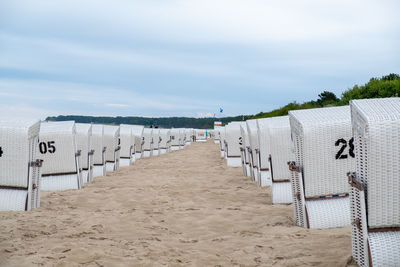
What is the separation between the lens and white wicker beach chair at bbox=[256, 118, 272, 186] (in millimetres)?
9953

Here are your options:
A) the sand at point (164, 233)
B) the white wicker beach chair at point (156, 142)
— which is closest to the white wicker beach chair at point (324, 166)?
the sand at point (164, 233)

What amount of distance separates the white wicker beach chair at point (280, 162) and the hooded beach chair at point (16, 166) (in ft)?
16.5

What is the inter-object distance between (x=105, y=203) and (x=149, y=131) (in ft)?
70.2

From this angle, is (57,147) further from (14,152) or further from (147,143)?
(147,143)

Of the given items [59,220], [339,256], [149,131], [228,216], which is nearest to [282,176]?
[228,216]

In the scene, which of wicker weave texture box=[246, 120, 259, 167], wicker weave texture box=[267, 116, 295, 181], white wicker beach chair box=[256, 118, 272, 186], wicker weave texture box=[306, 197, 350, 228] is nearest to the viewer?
wicker weave texture box=[306, 197, 350, 228]

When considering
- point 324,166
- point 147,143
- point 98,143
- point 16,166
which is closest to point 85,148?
point 98,143

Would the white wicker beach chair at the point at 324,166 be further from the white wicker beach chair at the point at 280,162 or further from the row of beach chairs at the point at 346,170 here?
the white wicker beach chair at the point at 280,162

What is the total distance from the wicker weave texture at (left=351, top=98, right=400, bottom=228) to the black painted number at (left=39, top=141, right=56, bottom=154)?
8.69 meters

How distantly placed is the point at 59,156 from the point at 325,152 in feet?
24.4

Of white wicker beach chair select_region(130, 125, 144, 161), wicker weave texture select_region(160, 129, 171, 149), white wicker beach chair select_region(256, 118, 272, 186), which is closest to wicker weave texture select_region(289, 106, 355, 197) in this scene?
white wicker beach chair select_region(256, 118, 272, 186)

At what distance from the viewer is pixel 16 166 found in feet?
26.3

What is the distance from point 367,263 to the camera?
158 inches

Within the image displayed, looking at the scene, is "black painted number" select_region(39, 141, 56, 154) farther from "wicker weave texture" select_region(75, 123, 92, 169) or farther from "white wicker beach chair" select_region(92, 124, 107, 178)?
"white wicker beach chair" select_region(92, 124, 107, 178)
